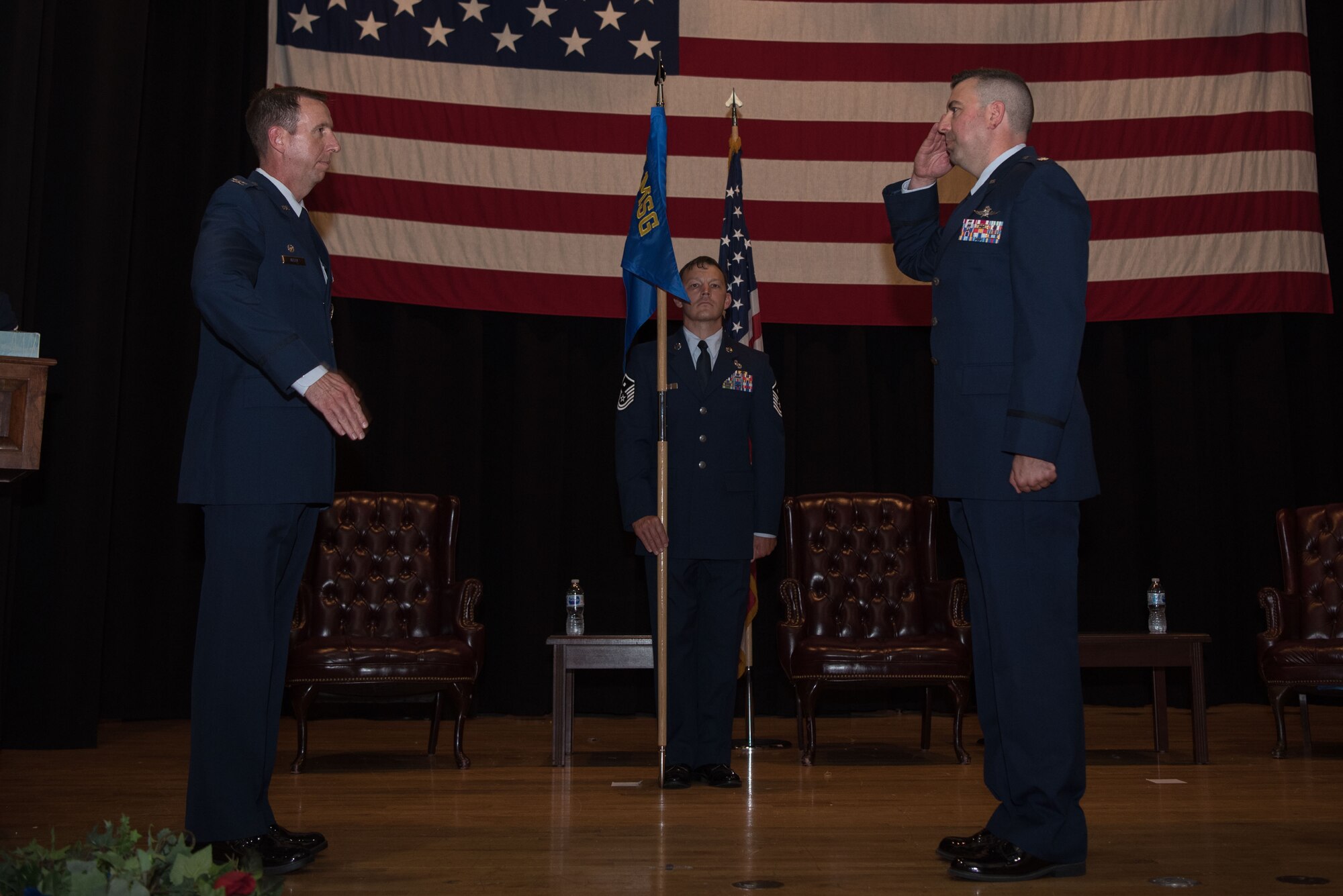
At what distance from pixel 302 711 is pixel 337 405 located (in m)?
2.39

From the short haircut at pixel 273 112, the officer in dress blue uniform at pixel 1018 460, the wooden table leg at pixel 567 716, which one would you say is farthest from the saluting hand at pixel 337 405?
the wooden table leg at pixel 567 716

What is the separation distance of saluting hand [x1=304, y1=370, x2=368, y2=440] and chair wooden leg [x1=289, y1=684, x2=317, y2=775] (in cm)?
228

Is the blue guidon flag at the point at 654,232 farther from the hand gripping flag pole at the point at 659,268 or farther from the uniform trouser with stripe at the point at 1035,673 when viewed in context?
the uniform trouser with stripe at the point at 1035,673

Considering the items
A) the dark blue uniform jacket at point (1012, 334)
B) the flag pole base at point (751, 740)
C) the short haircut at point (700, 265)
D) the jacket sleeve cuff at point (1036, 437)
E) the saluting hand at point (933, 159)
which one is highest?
the short haircut at point (700, 265)

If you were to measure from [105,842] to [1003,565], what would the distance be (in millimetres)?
1880

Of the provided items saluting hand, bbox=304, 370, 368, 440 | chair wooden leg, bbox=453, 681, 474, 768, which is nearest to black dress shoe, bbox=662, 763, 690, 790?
chair wooden leg, bbox=453, 681, 474, 768

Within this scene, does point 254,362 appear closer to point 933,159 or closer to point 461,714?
point 933,159

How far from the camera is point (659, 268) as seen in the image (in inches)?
164

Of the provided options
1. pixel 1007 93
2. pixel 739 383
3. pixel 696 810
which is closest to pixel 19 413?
pixel 696 810

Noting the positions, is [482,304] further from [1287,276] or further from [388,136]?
[1287,276]

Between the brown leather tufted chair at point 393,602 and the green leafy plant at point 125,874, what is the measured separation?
10.2 feet

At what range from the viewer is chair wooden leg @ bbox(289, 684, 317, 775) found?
4.44 metres

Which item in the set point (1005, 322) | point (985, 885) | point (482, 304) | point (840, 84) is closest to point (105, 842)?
point (985, 885)

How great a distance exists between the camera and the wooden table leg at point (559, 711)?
181 inches
